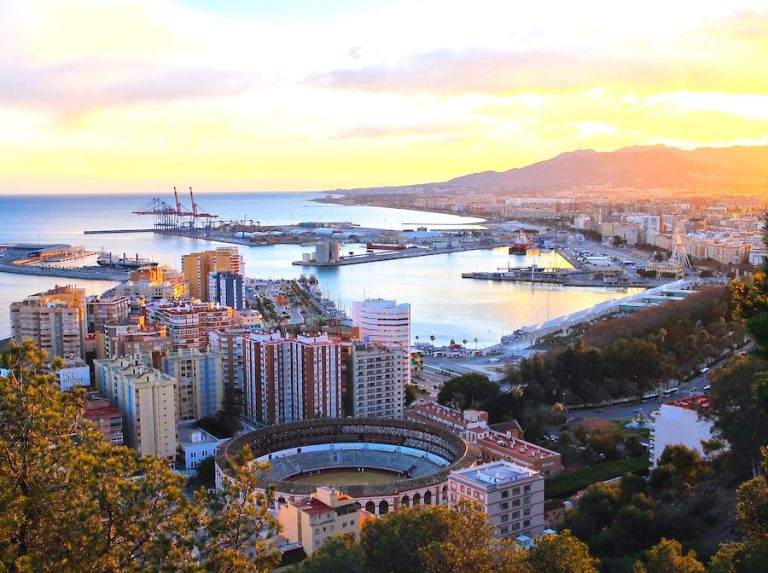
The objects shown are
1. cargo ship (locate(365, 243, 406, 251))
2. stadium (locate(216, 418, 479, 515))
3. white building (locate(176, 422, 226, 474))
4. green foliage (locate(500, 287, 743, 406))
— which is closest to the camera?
stadium (locate(216, 418, 479, 515))

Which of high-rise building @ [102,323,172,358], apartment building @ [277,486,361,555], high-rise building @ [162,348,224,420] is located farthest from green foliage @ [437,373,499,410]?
apartment building @ [277,486,361,555]

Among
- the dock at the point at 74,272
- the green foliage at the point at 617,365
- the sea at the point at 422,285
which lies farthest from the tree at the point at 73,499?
the dock at the point at 74,272

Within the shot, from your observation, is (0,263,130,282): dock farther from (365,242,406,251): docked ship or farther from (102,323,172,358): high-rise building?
(102,323,172,358): high-rise building

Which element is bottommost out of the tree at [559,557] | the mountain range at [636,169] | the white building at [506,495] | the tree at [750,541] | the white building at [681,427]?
the white building at [506,495]

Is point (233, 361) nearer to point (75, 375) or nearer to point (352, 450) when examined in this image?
point (75, 375)

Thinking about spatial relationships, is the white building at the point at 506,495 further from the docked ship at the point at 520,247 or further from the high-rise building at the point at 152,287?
the docked ship at the point at 520,247

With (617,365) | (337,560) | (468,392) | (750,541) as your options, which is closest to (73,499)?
(337,560)
